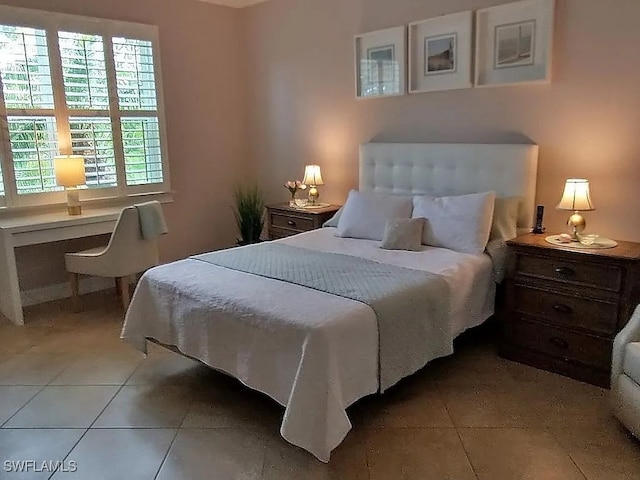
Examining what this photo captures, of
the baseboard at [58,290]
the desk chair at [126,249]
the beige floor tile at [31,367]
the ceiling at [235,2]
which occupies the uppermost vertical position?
the ceiling at [235,2]

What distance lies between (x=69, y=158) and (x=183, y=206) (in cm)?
131

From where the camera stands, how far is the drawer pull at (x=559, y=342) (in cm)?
298

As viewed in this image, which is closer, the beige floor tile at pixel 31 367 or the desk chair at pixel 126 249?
the beige floor tile at pixel 31 367

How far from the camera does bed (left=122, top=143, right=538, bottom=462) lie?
2.17 meters

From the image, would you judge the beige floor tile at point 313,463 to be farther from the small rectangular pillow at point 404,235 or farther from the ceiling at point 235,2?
the ceiling at point 235,2

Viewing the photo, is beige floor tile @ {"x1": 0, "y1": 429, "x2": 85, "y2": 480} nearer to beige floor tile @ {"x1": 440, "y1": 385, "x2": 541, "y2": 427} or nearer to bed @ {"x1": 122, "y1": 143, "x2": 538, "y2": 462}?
bed @ {"x1": 122, "y1": 143, "x2": 538, "y2": 462}

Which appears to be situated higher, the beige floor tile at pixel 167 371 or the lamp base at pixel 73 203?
the lamp base at pixel 73 203

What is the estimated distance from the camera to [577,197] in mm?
3021

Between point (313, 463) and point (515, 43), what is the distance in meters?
2.91

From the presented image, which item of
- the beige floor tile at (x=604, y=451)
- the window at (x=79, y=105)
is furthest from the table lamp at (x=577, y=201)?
the window at (x=79, y=105)

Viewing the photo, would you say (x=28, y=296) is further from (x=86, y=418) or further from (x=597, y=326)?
(x=597, y=326)

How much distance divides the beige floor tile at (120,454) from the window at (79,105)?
2.47 meters

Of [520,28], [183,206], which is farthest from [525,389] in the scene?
A: [183,206]

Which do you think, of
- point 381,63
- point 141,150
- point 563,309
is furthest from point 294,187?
point 563,309
